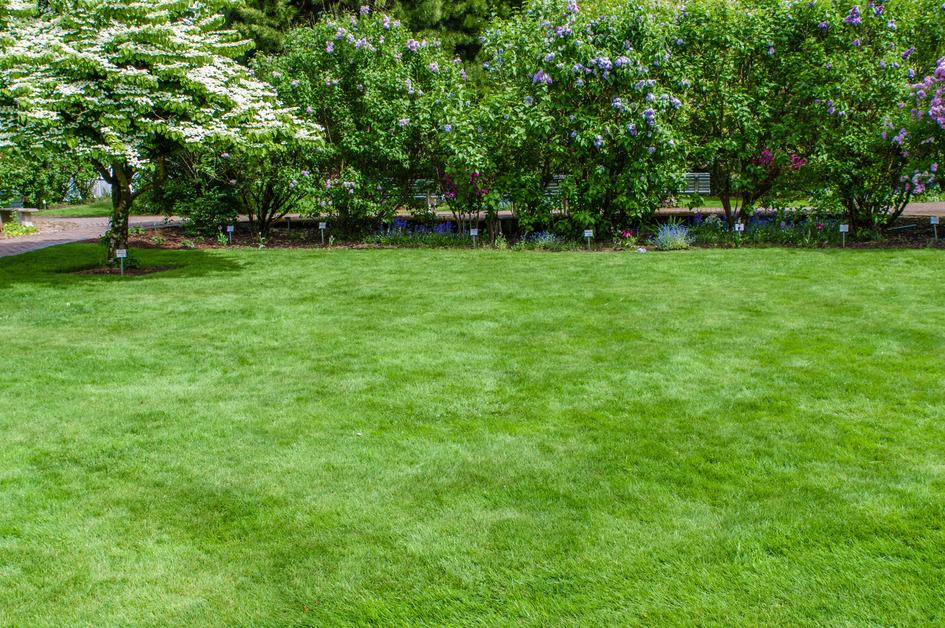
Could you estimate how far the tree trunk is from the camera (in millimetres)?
10195

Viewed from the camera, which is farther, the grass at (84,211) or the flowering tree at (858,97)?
the grass at (84,211)

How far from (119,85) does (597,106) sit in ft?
21.5

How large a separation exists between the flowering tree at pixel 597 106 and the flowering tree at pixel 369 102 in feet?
4.32

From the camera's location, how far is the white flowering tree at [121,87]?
28.3ft

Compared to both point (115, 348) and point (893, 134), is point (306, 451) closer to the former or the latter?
point (115, 348)

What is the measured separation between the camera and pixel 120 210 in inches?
406

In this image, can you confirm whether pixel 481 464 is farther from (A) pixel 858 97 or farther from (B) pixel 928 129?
(A) pixel 858 97

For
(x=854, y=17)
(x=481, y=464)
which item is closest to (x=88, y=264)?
(x=481, y=464)

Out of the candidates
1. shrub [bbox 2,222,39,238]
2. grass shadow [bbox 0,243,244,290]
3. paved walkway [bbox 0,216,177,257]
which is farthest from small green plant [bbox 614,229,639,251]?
shrub [bbox 2,222,39,238]

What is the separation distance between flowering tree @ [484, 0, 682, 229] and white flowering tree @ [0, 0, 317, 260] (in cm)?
392

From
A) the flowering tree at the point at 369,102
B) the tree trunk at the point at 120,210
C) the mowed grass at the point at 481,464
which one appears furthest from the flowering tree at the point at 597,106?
the tree trunk at the point at 120,210

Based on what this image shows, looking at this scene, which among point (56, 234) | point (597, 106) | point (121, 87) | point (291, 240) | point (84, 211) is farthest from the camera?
point (84, 211)

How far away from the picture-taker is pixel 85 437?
13.9ft

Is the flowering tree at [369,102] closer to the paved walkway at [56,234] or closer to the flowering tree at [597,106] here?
the flowering tree at [597,106]
